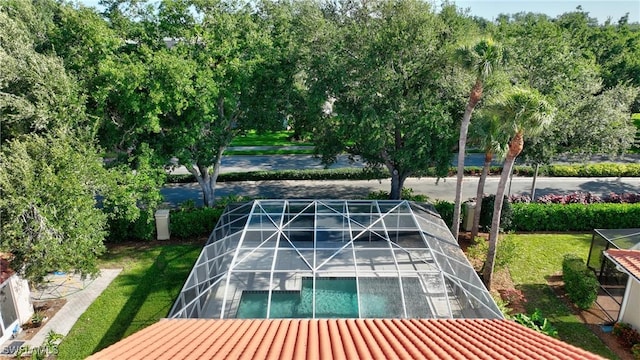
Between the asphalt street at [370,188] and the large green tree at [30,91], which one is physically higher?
the large green tree at [30,91]

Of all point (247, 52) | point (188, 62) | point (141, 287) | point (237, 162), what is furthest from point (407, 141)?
point (237, 162)

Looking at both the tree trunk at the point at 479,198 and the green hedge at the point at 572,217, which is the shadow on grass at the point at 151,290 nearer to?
the tree trunk at the point at 479,198

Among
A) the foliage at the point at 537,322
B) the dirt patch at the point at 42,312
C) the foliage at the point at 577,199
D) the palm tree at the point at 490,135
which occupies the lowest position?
the dirt patch at the point at 42,312

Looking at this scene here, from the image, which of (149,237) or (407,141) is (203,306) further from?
(407,141)

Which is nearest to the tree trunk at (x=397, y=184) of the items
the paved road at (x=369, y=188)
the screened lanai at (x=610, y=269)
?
the paved road at (x=369, y=188)

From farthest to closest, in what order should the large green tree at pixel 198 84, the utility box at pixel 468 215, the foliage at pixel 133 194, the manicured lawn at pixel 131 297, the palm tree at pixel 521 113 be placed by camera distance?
the utility box at pixel 468 215
the large green tree at pixel 198 84
the foliage at pixel 133 194
the manicured lawn at pixel 131 297
the palm tree at pixel 521 113

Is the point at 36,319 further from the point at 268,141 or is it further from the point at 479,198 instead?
the point at 268,141

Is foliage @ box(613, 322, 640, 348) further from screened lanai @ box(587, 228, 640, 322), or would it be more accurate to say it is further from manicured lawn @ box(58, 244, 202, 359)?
manicured lawn @ box(58, 244, 202, 359)
